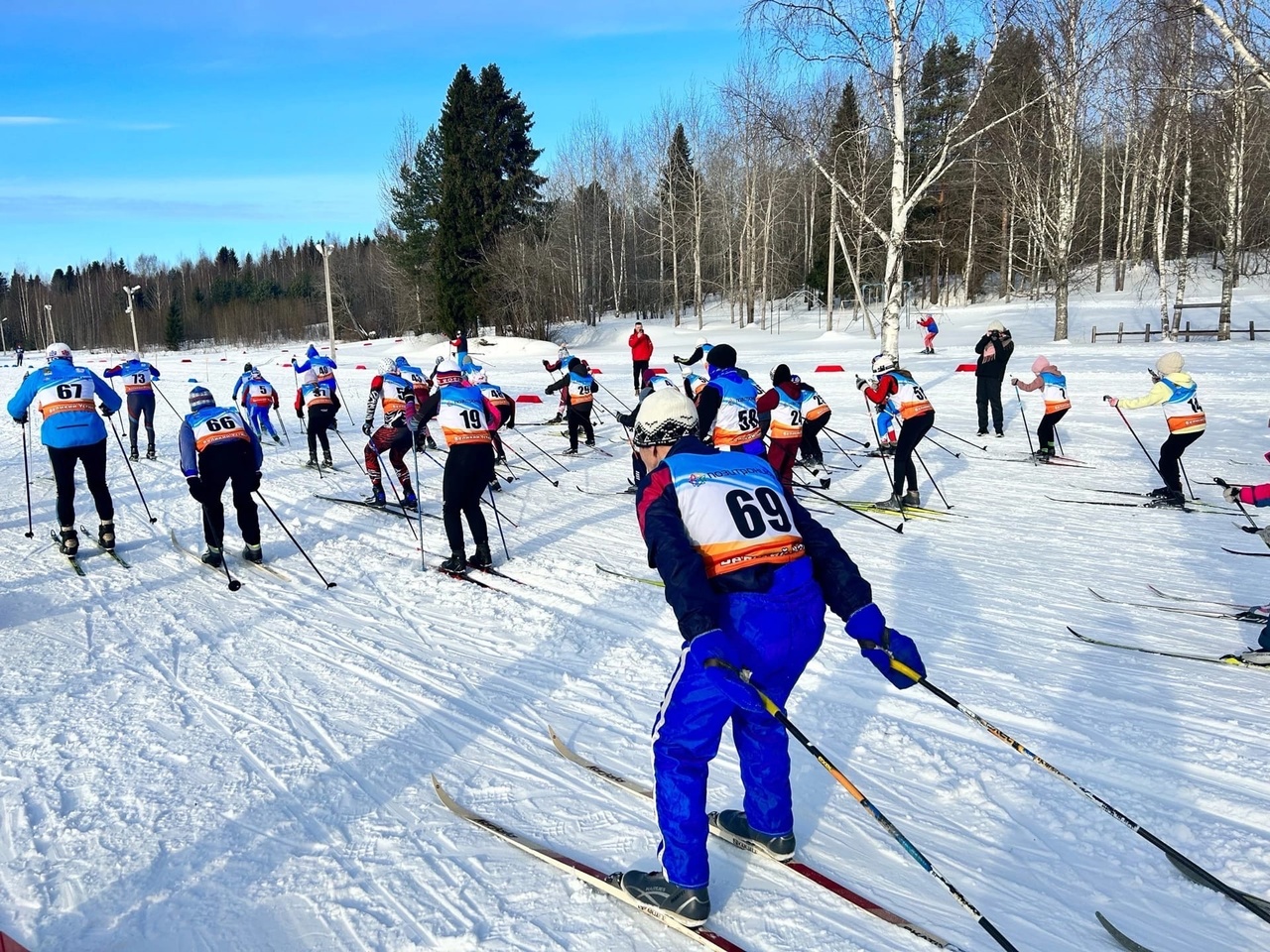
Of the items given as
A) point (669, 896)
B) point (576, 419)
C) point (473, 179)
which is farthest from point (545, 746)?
point (473, 179)

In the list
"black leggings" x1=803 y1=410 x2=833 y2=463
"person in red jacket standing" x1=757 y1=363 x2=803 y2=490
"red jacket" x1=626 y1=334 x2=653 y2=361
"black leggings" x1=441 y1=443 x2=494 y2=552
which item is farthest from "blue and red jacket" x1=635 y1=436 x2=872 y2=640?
"red jacket" x1=626 y1=334 x2=653 y2=361

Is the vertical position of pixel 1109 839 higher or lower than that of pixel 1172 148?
lower

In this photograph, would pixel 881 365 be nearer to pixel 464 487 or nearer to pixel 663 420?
pixel 464 487

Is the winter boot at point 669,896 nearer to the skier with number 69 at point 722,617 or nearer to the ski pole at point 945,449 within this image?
the skier with number 69 at point 722,617

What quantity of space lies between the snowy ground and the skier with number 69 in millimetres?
312

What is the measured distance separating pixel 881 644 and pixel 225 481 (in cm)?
617

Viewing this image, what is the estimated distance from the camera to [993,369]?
500 inches

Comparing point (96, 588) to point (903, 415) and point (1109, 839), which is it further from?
point (903, 415)

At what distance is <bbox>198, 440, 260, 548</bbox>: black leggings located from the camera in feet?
22.2

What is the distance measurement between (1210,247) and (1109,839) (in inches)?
1720

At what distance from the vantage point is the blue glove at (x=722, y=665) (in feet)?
8.09

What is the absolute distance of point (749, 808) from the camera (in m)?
3.03

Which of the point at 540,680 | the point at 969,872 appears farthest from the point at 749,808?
the point at 540,680

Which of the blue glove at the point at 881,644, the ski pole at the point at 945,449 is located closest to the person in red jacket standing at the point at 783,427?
the ski pole at the point at 945,449
